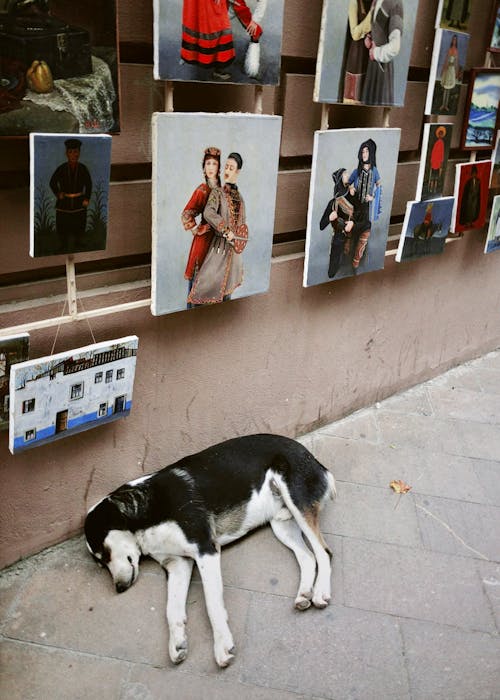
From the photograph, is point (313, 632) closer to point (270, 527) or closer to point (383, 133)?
point (270, 527)

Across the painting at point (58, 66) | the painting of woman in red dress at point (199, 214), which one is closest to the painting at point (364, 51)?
the painting of woman in red dress at point (199, 214)

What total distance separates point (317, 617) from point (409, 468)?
5.68 feet

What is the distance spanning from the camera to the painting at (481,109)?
5.06 metres

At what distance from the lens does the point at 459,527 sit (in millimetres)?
4203

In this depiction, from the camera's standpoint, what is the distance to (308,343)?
4.84 m

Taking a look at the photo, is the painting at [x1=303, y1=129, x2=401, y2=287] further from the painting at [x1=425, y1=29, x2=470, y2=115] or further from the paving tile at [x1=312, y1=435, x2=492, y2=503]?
the paving tile at [x1=312, y1=435, x2=492, y2=503]

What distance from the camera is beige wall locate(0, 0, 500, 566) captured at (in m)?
3.27

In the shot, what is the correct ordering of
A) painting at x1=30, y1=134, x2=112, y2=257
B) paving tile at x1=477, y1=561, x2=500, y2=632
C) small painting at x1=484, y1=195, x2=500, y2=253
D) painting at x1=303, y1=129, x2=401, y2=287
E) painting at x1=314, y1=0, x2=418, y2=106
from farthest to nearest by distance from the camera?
1. small painting at x1=484, y1=195, x2=500, y2=253
2. painting at x1=303, y1=129, x2=401, y2=287
3. painting at x1=314, y1=0, x2=418, y2=106
4. paving tile at x1=477, y1=561, x2=500, y2=632
5. painting at x1=30, y1=134, x2=112, y2=257

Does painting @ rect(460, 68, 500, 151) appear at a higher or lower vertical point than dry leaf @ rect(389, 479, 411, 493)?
higher

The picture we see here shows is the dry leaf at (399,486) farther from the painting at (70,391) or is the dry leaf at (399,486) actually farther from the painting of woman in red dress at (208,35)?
the painting of woman in red dress at (208,35)

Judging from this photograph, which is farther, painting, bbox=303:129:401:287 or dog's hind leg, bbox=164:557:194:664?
painting, bbox=303:129:401:287

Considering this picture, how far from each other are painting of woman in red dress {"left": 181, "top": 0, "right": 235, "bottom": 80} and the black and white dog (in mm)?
2250

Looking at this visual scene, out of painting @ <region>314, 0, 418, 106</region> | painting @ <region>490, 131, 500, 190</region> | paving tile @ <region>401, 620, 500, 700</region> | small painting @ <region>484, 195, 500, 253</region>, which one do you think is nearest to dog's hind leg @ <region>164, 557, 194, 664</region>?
paving tile @ <region>401, 620, 500, 700</region>

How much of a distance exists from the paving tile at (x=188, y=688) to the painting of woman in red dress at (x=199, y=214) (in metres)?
2.03
